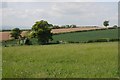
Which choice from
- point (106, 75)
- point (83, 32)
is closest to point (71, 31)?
point (83, 32)

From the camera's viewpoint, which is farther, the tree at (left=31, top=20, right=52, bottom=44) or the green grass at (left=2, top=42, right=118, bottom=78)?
the tree at (left=31, top=20, right=52, bottom=44)

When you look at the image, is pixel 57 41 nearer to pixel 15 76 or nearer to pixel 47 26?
pixel 47 26

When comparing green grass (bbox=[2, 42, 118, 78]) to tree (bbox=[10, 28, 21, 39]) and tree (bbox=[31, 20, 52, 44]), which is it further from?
tree (bbox=[10, 28, 21, 39])

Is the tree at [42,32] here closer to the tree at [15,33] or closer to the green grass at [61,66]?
the tree at [15,33]

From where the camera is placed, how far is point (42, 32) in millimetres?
72000

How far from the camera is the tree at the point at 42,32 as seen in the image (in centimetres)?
7069

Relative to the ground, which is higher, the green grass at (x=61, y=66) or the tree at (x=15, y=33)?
the tree at (x=15, y=33)

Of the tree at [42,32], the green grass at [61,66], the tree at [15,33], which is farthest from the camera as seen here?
the tree at [15,33]

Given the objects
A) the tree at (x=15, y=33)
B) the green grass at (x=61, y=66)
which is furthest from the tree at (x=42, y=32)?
the green grass at (x=61, y=66)

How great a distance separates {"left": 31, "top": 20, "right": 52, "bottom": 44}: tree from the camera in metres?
70.7

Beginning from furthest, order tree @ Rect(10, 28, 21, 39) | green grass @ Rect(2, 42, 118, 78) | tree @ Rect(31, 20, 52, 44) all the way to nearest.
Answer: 1. tree @ Rect(10, 28, 21, 39)
2. tree @ Rect(31, 20, 52, 44)
3. green grass @ Rect(2, 42, 118, 78)

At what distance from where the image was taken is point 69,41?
2677 inches

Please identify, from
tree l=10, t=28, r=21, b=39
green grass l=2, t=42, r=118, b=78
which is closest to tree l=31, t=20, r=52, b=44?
Answer: tree l=10, t=28, r=21, b=39

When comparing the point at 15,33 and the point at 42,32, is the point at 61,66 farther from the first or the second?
the point at 15,33
